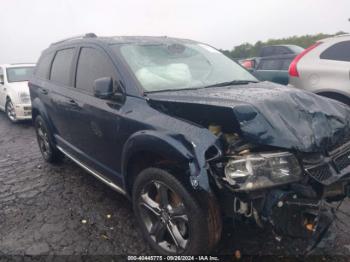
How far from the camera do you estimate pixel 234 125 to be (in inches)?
92.8

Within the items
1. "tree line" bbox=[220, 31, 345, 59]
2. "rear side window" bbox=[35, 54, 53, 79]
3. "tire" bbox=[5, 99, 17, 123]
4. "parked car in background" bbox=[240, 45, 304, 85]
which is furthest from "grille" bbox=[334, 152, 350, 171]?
"tree line" bbox=[220, 31, 345, 59]

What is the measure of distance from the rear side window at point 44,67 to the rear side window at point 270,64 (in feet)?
19.2

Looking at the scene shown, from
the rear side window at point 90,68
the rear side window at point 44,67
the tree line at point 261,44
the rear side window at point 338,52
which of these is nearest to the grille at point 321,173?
the rear side window at point 90,68

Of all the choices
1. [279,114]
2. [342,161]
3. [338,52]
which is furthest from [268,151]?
[338,52]

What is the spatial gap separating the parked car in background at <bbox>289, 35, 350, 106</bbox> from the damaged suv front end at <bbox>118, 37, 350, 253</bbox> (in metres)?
2.59

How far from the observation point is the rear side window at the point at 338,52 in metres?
5.18

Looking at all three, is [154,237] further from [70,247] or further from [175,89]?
[175,89]

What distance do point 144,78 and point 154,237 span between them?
4.71 feet

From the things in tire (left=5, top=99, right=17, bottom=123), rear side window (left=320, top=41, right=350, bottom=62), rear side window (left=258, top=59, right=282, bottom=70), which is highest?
rear side window (left=320, top=41, right=350, bottom=62)

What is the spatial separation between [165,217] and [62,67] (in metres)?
2.73

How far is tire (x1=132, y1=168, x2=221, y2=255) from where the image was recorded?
2.27 m

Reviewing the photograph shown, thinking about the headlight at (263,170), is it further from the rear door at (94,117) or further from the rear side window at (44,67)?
Answer: the rear side window at (44,67)

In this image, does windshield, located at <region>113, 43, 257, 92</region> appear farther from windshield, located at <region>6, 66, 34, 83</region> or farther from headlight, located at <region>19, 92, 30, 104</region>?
windshield, located at <region>6, 66, 34, 83</region>

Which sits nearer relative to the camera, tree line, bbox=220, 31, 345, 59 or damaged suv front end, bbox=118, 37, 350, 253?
damaged suv front end, bbox=118, 37, 350, 253
